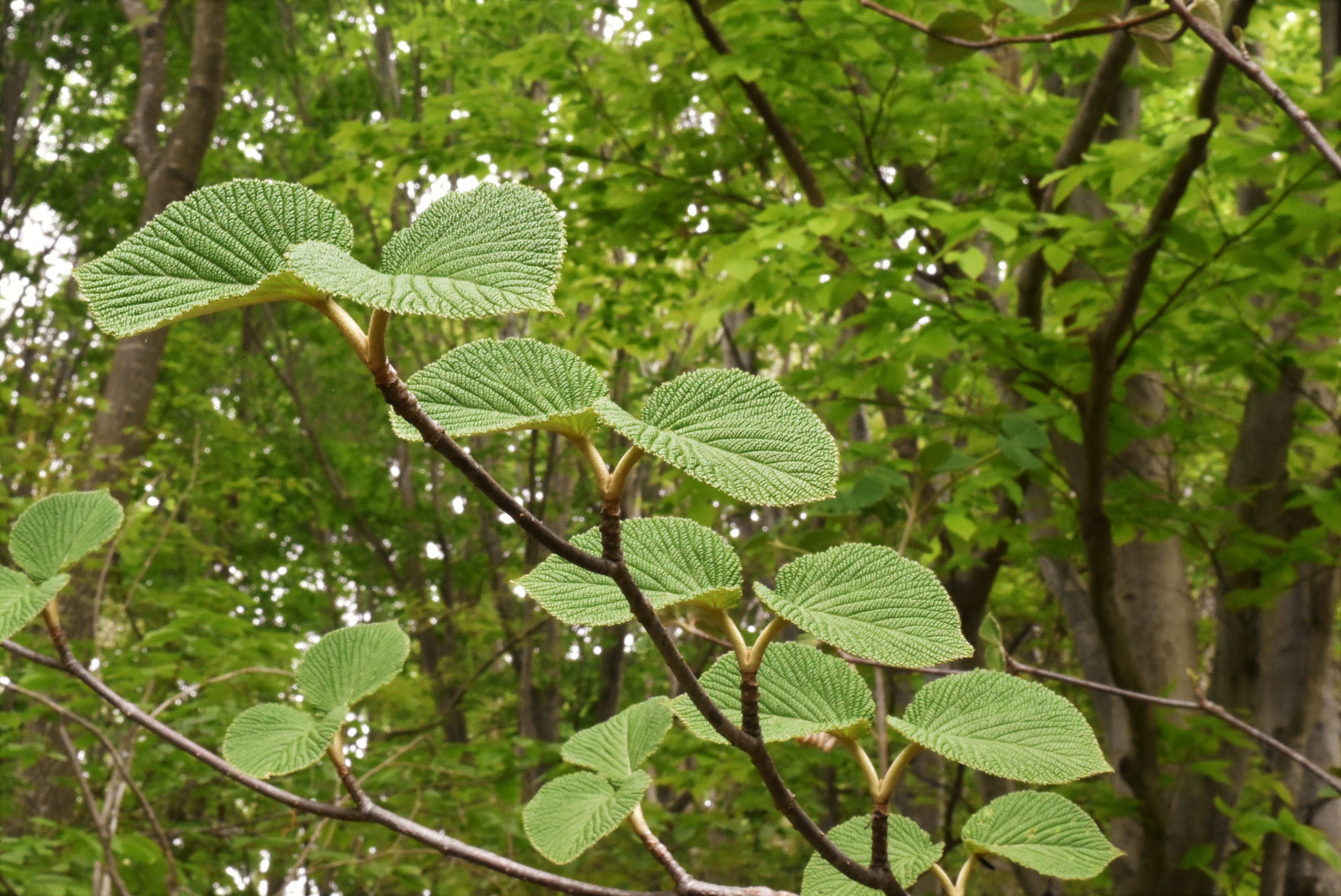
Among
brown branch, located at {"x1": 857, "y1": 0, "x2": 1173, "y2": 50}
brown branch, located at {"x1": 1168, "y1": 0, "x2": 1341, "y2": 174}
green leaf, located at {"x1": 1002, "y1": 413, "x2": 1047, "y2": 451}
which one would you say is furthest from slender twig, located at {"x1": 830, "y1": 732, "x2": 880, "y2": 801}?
green leaf, located at {"x1": 1002, "y1": 413, "x2": 1047, "y2": 451}

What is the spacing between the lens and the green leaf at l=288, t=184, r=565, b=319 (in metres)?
0.25

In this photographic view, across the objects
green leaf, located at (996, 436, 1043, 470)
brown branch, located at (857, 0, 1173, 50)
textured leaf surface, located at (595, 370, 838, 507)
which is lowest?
textured leaf surface, located at (595, 370, 838, 507)

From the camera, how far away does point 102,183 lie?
943 cm

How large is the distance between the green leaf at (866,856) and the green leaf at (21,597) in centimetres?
37

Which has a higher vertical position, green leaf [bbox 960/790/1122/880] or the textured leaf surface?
the textured leaf surface

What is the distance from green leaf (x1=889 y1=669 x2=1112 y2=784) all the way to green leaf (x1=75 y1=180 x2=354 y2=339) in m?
0.29

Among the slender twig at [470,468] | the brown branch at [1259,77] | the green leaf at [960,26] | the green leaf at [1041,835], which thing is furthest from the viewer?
the green leaf at [960,26]

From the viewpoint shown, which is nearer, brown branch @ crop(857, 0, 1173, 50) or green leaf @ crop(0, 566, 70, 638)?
green leaf @ crop(0, 566, 70, 638)

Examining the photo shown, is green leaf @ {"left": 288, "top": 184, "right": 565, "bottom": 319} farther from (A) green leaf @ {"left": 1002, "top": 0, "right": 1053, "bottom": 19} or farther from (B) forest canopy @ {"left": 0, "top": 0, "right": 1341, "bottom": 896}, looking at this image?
(A) green leaf @ {"left": 1002, "top": 0, "right": 1053, "bottom": 19}

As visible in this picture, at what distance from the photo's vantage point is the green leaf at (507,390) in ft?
0.96

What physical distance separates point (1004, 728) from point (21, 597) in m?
0.46

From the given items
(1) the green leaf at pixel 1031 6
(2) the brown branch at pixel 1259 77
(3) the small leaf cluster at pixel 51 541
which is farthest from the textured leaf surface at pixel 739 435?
(1) the green leaf at pixel 1031 6

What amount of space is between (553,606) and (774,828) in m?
4.81

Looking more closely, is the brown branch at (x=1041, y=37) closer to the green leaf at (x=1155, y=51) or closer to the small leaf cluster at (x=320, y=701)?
the green leaf at (x=1155, y=51)
